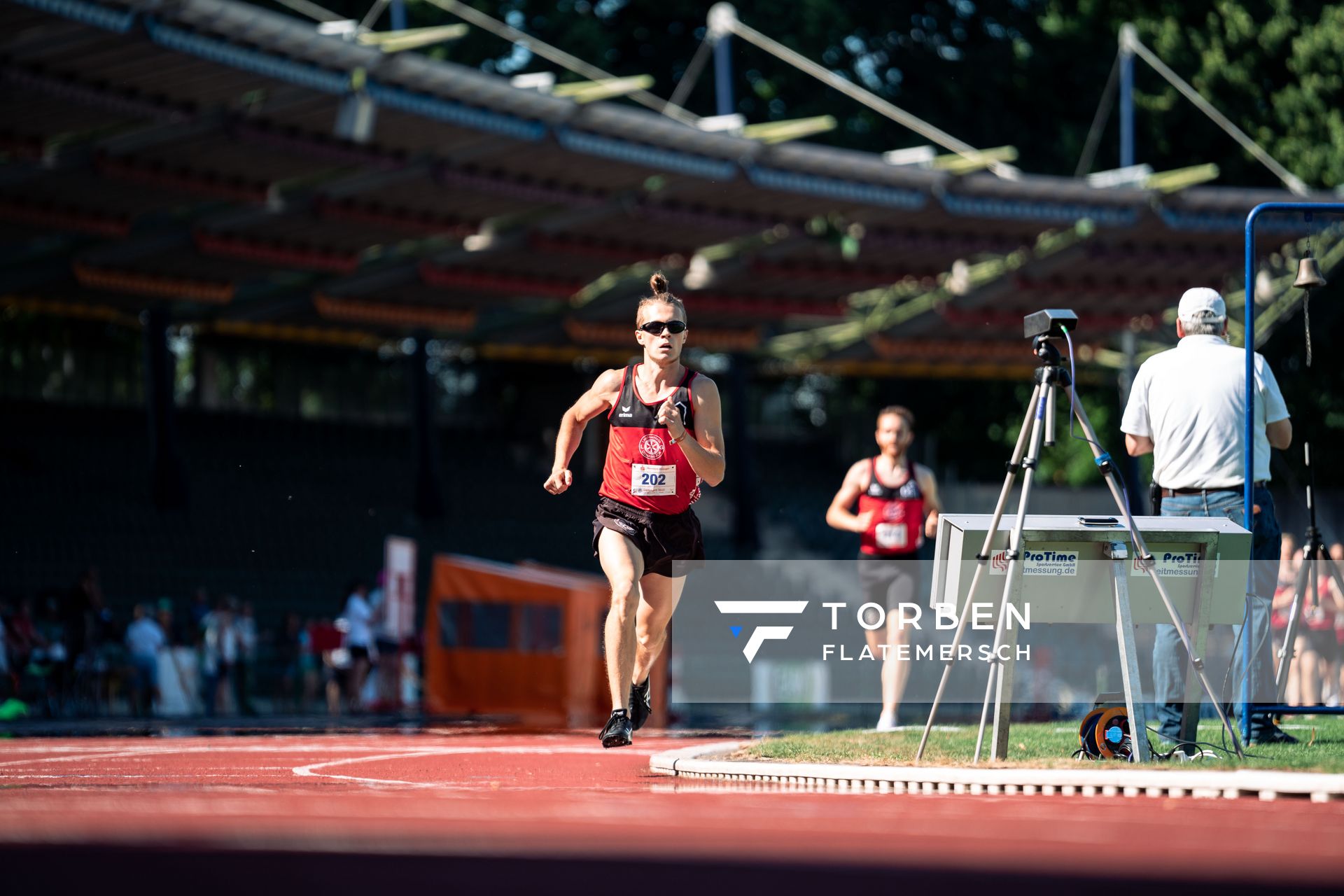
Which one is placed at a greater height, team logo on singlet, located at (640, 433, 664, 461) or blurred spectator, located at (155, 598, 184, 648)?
team logo on singlet, located at (640, 433, 664, 461)

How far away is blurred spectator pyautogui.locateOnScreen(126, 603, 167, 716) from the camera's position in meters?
22.3

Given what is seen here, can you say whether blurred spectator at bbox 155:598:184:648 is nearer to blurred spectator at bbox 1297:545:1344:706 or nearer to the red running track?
blurred spectator at bbox 1297:545:1344:706

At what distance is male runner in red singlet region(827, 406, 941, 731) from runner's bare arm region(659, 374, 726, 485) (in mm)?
3157

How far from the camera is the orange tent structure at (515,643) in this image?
21.4m

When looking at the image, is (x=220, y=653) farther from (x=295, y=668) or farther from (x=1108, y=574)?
(x=1108, y=574)

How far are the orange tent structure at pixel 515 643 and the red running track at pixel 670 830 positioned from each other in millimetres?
12947

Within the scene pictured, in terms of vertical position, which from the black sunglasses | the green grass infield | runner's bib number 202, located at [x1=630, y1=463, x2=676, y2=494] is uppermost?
the black sunglasses

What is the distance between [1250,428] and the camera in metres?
8.55

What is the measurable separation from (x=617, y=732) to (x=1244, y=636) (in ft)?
9.79

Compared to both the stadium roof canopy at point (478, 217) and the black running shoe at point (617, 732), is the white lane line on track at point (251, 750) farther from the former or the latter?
the stadium roof canopy at point (478, 217)

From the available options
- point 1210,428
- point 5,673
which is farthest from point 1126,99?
point 1210,428

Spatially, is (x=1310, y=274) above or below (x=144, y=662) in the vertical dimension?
above

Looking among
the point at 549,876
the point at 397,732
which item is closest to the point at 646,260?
the point at 397,732

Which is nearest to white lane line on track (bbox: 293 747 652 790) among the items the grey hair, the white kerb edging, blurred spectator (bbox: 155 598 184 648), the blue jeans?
the white kerb edging
